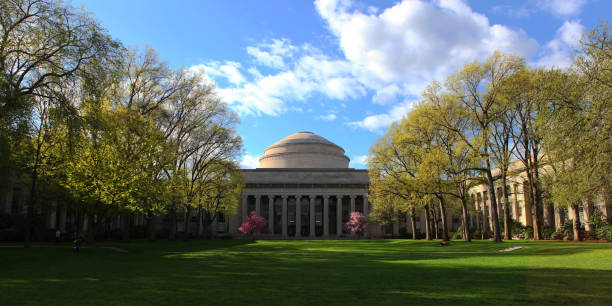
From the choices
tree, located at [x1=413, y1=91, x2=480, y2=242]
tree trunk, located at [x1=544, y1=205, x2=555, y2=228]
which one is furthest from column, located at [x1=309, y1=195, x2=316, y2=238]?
tree, located at [x1=413, y1=91, x2=480, y2=242]

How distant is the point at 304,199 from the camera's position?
84375mm

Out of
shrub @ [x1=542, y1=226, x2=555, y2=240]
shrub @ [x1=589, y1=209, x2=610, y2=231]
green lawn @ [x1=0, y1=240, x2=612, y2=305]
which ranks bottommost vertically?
green lawn @ [x1=0, y1=240, x2=612, y2=305]

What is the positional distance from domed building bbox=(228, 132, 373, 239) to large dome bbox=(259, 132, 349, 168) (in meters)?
4.54

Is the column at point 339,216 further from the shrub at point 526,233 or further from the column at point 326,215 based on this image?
the shrub at point 526,233

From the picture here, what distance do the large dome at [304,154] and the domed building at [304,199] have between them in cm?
454

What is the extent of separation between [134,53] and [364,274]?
31210mm

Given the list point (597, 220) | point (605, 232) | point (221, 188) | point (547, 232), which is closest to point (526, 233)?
point (547, 232)

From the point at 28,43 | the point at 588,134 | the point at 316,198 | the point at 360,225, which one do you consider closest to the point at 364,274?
the point at 588,134

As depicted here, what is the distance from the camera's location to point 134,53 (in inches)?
1437

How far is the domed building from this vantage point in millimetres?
80188

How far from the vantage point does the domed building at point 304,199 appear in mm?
80188

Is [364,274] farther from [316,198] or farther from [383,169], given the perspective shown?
[316,198]

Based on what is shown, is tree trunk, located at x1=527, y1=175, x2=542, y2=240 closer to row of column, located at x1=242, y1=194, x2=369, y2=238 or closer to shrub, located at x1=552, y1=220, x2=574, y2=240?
shrub, located at x1=552, y1=220, x2=574, y2=240

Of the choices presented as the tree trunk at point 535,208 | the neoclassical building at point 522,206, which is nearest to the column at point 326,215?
the neoclassical building at point 522,206
